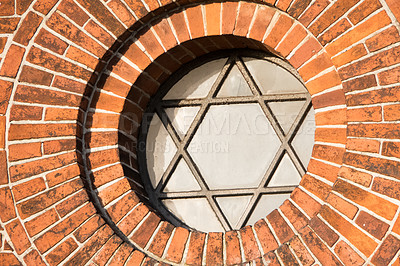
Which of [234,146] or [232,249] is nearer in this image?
[232,249]

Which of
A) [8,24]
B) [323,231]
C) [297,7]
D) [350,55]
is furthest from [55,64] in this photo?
[323,231]

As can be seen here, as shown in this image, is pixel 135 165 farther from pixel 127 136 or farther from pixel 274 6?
pixel 274 6

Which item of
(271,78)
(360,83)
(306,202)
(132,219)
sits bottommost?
(132,219)

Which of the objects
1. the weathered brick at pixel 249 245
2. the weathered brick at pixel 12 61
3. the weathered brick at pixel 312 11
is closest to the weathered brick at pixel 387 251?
the weathered brick at pixel 249 245

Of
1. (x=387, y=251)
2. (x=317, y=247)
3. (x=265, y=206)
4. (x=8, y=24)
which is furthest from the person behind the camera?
(x=265, y=206)

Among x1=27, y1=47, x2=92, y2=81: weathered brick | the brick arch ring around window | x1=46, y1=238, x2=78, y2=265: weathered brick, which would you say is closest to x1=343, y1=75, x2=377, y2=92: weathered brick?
the brick arch ring around window

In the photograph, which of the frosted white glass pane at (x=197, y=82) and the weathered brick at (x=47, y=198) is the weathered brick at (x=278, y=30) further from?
the weathered brick at (x=47, y=198)

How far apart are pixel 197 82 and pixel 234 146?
Result: 0.47 m

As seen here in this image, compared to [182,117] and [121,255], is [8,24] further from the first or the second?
[121,255]

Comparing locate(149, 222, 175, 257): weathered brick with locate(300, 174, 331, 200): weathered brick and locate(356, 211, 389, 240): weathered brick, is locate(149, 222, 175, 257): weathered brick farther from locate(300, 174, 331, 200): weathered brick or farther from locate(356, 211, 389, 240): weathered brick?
locate(356, 211, 389, 240): weathered brick

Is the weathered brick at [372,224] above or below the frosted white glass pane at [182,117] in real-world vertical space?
below

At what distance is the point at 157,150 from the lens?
274 centimetres

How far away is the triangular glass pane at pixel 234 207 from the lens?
8.60 feet

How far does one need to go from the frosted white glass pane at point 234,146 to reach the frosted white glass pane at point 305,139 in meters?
0.13
